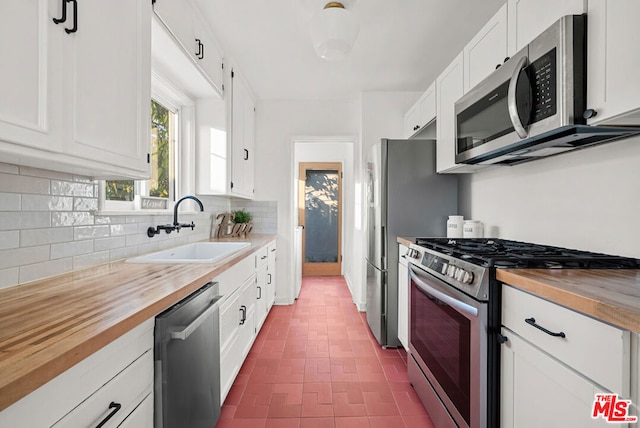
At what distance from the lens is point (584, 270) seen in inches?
46.2

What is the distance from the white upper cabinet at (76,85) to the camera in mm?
842

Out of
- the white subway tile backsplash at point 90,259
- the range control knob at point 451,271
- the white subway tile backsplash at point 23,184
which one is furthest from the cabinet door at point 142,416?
the range control knob at point 451,271

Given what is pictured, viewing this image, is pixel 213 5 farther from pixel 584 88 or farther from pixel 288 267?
pixel 288 267

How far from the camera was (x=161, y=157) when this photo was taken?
2.57m

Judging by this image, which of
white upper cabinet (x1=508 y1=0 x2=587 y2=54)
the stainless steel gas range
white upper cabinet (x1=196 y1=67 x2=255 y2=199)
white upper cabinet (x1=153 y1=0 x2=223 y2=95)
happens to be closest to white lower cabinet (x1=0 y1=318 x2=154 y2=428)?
the stainless steel gas range

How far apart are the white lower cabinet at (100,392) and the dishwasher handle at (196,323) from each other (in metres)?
0.10

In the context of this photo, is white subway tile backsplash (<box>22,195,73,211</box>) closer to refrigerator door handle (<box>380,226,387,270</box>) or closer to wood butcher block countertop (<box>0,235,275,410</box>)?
wood butcher block countertop (<box>0,235,275,410</box>)

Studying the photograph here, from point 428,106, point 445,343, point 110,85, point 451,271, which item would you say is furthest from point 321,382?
point 428,106

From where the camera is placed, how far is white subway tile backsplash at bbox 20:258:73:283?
1.19 meters

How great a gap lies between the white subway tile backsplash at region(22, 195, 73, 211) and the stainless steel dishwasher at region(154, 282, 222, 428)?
656mm

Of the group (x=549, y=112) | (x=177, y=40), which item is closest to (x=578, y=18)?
(x=549, y=112)

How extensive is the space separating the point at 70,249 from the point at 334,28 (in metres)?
1.89

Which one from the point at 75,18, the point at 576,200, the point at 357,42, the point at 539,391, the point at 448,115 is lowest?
the point at 539,391

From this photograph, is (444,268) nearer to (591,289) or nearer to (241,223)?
(591,289)
